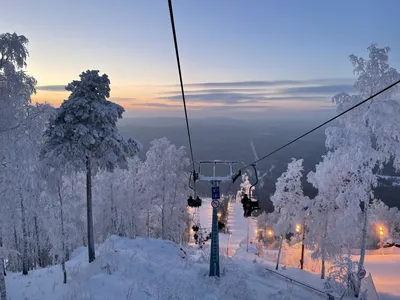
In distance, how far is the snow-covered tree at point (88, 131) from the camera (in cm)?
1628

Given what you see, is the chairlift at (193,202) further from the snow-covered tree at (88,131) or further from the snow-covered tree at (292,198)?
the snow-covered tree at (292,198)

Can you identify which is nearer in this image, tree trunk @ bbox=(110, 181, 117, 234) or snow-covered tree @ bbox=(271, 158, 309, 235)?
snow-covered tree @ bbox=(271, 158, 309, 235)

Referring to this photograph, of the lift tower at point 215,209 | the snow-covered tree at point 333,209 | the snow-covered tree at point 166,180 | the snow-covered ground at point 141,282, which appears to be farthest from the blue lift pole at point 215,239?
the snow-covered tree at point 166,180

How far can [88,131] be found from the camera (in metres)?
16.7

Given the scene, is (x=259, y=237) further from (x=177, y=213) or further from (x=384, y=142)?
(x=384, y=142)

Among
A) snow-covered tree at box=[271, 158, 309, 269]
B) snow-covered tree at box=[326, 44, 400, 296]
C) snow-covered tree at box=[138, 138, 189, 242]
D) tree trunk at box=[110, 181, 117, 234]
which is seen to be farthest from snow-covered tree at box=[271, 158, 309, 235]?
tree trunk at box=[110, 181, 117, 234]

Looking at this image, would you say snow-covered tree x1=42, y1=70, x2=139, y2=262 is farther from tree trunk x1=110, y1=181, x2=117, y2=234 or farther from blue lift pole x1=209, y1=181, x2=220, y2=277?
tree trunk x1=110, y1=181, x2=117, y2=234

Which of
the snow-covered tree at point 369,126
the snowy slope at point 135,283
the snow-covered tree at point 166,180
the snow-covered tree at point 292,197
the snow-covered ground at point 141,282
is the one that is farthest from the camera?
the snow-covered tree at point 166,180

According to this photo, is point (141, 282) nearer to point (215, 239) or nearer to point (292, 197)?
point (215, 239)

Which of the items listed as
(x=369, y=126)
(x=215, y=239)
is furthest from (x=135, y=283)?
(x=369, y=126)

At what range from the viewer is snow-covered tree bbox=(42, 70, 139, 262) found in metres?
16.3

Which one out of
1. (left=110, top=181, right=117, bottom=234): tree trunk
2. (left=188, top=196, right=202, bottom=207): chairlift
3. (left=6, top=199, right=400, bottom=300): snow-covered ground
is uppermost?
(left=188, top=196, right=202, bottom=207): chairlift

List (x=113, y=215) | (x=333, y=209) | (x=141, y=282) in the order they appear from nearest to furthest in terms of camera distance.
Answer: (x=141, y=282) → (x=333, y=209) → (x=113, y=215)

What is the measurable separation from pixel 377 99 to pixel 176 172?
816 inches
